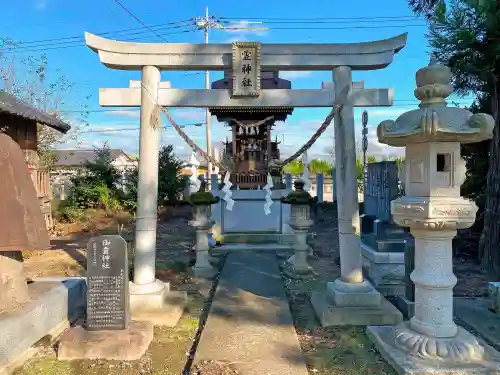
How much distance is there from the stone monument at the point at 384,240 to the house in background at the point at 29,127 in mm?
8381

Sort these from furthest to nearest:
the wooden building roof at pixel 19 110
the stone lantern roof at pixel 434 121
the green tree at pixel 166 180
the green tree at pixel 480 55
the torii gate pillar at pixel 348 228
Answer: the green tree at pixel 166 180
the wooden building roof at pixel 19 110
the green tree at pixel 480 55
the torii gate pillar at pixel 348 228
the stone lantern roof at pixel 434 121

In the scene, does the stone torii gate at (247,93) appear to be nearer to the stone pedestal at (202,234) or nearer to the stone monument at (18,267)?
the stone monument at (18,267)

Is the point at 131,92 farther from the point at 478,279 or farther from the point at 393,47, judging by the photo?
the point at 478,279

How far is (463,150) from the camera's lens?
9602 millimetres

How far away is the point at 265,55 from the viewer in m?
5.48

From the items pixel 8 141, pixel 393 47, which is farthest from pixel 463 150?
pixel 8 141

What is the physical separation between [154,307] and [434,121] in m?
4.24

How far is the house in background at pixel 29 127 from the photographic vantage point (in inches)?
343

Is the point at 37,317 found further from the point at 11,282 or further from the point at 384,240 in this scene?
the point at 384,240

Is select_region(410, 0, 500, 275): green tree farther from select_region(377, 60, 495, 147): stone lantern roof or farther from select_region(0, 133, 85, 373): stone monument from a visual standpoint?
select_region(0, 133, 85, 373): stone monument

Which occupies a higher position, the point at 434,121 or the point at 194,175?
the point at 434,121

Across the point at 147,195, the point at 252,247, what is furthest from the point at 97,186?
the point at 147,195

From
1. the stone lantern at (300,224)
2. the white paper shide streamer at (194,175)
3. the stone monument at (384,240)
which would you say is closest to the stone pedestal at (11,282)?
the stone lantern at (300,224)

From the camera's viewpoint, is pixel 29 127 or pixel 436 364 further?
pixel 29 127
